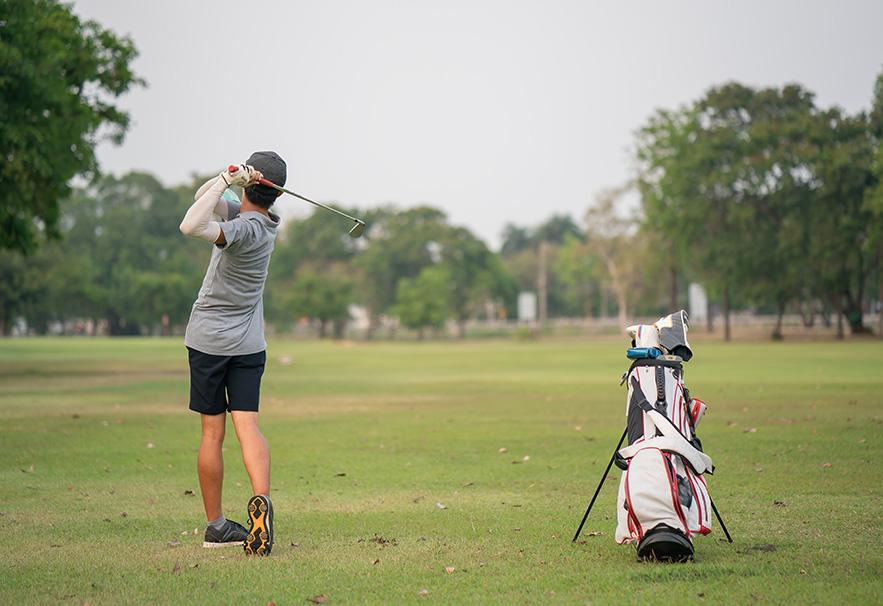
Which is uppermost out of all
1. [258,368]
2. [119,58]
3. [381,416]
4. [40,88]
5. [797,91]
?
[797,91]

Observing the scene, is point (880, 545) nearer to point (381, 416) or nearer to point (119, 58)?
point (381, 416)

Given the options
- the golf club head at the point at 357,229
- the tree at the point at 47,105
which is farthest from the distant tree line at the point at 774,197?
the golf club head at the point at 357,229

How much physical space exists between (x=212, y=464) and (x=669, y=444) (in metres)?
A: 2.69

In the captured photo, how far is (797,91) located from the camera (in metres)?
73.9

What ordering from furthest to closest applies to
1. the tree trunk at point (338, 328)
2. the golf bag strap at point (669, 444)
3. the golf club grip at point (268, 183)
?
the tree trunk at point (338, 328) < the golf club grip at point (268, 183) < the golf bag strap at point (669, 444)

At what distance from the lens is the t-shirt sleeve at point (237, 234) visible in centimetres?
653

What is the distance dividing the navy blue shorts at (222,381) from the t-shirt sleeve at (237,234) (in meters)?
0.65

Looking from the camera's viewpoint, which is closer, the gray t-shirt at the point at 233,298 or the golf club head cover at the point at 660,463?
the golf club head cover at the point at 660,463

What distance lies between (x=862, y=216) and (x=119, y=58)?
156 ft

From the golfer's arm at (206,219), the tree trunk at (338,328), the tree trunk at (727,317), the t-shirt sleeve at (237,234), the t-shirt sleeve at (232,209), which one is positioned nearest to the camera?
the golfer's arm at (206,219)

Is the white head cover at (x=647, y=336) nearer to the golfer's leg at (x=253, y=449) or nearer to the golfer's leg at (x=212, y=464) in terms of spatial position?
the golfer's leg at (x=253, y=449)

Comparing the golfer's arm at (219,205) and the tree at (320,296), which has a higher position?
the tree at (320,296)

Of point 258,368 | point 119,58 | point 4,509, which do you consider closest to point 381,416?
point 4,509

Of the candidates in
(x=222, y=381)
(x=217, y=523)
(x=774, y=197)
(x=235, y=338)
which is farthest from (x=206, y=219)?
(x=774, y=197)
